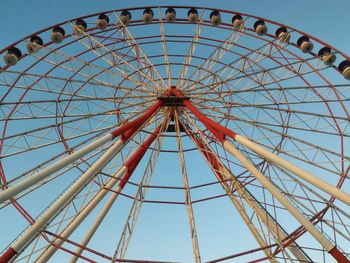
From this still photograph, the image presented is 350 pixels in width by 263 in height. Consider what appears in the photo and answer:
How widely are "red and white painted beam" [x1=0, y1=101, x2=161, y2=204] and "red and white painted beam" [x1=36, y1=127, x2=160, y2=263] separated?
304cm

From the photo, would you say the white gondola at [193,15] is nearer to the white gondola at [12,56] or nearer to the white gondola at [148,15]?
the white gondola at [148,15]

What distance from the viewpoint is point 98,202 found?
17.0 m

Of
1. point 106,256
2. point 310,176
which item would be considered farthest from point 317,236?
point 106,256

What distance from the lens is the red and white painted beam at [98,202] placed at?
47.4 ft

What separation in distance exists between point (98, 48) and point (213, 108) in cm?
809

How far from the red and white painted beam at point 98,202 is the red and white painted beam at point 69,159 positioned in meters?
3.04

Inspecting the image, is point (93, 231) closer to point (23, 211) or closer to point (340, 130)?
point (23, 211)

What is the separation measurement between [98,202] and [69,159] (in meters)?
4.86

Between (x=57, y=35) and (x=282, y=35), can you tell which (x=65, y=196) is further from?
(x=282, y=35)

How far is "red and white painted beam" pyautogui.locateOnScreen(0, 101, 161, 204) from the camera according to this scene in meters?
10.7

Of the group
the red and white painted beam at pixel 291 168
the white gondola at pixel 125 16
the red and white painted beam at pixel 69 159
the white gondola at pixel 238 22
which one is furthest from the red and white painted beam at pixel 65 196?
the white gondola at pixel 238 22

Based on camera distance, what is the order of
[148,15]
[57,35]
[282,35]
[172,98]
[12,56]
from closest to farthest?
[12,56], [172,98], [57,35], [282,35], [148,15]

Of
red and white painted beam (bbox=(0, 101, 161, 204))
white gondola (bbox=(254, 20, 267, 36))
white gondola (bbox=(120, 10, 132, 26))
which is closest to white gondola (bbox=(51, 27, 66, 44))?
white gondola (bbox=(120, 10, 132, 26))

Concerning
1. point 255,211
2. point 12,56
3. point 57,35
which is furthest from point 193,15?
point 255,211
